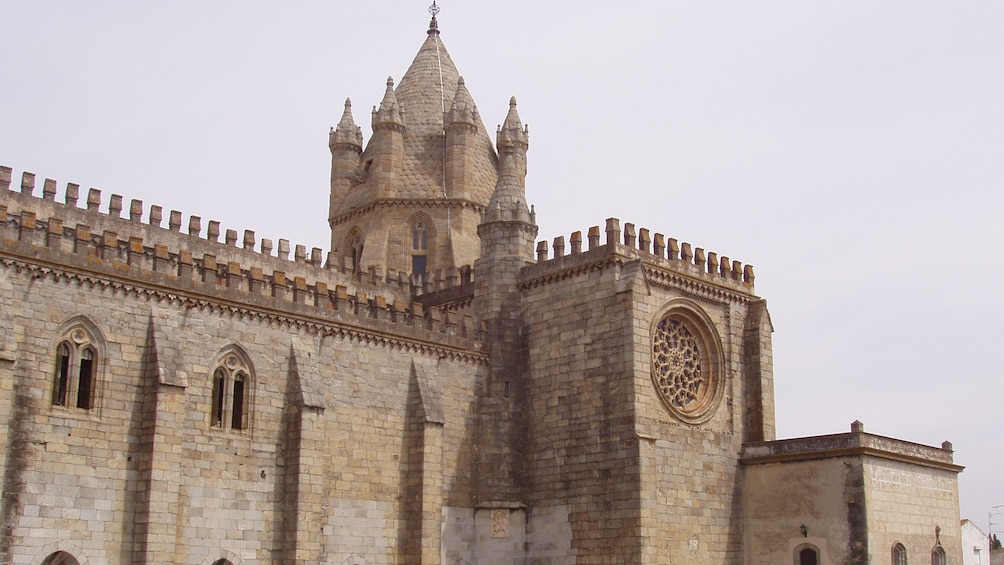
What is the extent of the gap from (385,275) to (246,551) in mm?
13226

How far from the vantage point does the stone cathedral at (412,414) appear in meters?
25.4

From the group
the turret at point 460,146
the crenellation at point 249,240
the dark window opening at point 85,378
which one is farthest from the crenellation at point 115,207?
the turret at point 460,146

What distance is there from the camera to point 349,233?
43.4m

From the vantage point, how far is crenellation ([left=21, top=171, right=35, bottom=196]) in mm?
29953

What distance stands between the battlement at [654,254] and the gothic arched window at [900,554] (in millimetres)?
9100

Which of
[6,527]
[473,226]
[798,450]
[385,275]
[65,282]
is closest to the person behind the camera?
[6,527]

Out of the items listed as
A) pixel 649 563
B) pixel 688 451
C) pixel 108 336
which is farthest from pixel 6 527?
pixel 688 451

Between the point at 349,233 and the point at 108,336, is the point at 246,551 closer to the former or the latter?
the point at 108,336

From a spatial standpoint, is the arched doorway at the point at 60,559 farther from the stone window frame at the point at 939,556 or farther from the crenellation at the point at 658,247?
the stone window frame at the point at 939,556

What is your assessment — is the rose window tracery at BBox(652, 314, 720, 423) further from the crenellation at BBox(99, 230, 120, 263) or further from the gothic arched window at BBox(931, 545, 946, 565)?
the crenellation at BBox(99, 230, 120, 263)

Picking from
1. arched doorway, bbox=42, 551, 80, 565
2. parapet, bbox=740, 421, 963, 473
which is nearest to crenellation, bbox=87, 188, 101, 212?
arched doorway, bbox=42, 551, 80, 565

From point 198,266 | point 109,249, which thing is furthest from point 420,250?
point 109,249

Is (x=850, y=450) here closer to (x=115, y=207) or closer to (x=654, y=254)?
(x=654, y=254)

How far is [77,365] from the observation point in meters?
25.5
